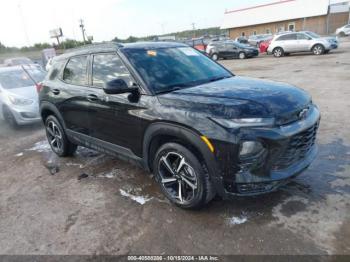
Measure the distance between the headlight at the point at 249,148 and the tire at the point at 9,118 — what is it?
6697 mm

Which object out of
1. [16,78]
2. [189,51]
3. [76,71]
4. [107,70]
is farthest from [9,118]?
[189,51]

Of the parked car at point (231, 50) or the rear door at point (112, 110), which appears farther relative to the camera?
the parked car at point (231, 50)

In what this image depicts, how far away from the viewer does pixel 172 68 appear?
3637 millimetres

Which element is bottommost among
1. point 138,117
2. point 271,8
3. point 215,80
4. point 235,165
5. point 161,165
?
point 161,165

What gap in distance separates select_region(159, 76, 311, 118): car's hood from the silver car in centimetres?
1850

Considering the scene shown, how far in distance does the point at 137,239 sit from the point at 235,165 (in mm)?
1250

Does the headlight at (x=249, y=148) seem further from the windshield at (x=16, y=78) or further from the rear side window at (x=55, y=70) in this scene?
the windshield at (x=16, y=78)

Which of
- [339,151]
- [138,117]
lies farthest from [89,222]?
[339,151]

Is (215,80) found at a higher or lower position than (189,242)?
higher

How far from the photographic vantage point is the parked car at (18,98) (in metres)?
7.20

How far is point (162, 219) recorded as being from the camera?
10.3 feet

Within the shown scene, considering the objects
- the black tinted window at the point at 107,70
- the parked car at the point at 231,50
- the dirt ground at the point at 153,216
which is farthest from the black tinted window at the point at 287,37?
the black tinted window at the point at 107,70

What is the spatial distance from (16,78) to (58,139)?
161 inches

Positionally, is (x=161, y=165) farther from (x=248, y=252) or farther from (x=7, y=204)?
(x=7, y=204)
